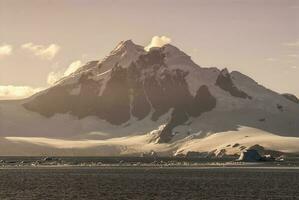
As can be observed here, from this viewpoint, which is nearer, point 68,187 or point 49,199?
point 49,199

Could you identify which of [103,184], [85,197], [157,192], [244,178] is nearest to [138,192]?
[157,192]

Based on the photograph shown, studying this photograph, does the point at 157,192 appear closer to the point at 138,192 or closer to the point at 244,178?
the point at 138,192

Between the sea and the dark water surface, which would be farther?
the dark water surface

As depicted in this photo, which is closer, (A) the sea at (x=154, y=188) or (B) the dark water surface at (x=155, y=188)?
(A) the sea at (x=154, y=188)

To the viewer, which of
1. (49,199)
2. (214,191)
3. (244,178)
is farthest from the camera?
(244,178)

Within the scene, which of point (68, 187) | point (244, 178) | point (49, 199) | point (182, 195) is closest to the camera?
point (49, 199)

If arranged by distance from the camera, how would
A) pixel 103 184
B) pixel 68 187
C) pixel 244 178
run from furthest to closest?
pixel 244 178 < pixel 103 184 < pixel 68 187

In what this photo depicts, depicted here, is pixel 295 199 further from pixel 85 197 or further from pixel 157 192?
pixel 85 197

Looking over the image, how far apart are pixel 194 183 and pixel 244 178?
20.3m

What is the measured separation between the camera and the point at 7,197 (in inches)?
4341

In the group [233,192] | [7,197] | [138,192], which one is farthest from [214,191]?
[7,197]

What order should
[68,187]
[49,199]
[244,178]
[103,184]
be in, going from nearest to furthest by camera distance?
1. [49,199]
2. [68,187]
3. [103,184]
4. [244,178]

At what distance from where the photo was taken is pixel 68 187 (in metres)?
133

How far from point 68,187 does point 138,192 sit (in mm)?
17047
